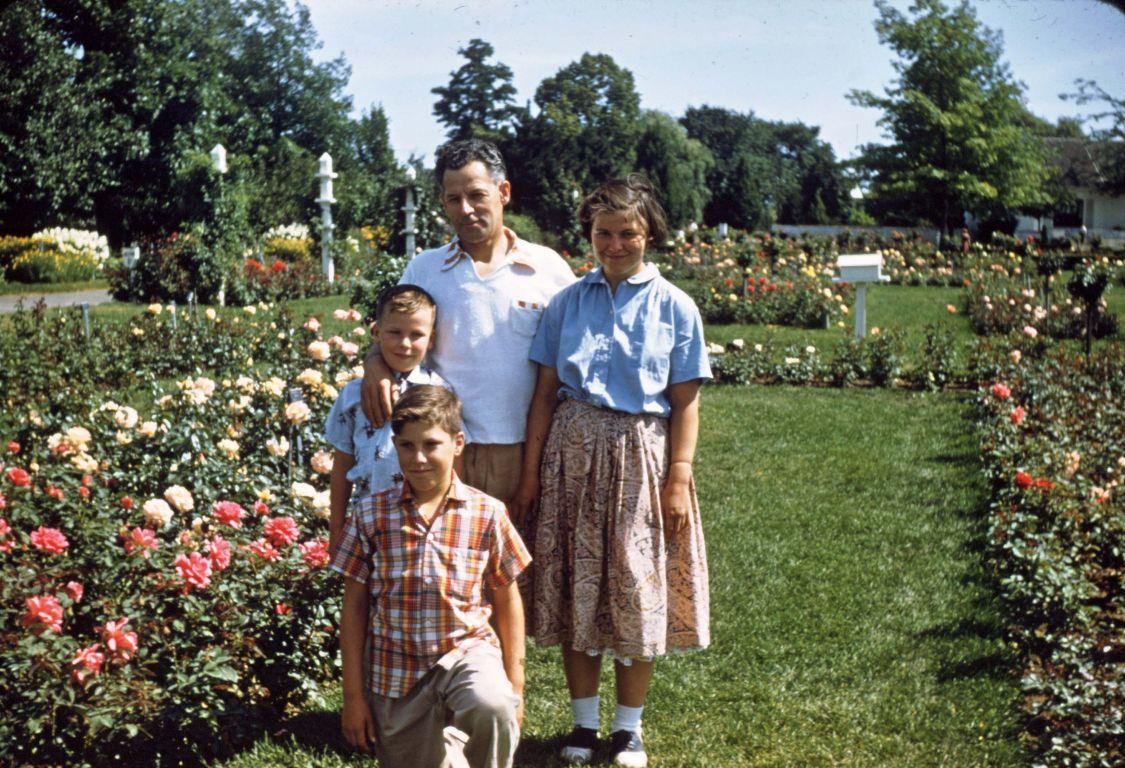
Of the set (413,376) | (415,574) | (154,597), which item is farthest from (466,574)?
(154,597)

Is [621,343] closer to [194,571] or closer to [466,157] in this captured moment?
[466,157]

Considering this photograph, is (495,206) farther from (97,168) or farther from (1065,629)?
(97,168)

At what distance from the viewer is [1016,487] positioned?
5.48 m

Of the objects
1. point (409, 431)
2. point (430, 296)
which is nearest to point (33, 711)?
point (409, 431)

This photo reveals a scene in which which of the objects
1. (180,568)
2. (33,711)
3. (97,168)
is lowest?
(33,711)

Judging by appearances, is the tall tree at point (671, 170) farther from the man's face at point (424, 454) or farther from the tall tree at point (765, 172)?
the man's face at point (424, 454)

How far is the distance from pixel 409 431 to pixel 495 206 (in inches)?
28.4

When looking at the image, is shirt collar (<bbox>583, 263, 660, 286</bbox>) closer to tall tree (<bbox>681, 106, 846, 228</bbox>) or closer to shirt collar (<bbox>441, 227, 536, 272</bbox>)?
shirt collar (<bbox>441, 227, 536, 272</bbox>)

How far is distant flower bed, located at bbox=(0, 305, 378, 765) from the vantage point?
286 cm

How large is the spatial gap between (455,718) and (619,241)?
1.31m

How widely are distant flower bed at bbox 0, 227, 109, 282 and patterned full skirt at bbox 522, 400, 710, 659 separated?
2333 centimetres

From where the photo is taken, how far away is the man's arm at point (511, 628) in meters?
2.62

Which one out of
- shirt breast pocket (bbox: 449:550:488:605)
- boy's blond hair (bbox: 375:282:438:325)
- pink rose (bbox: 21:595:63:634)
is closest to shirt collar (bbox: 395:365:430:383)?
boy's blond hair (bbox: 375:282:438:325)

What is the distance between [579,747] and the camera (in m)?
3.18
